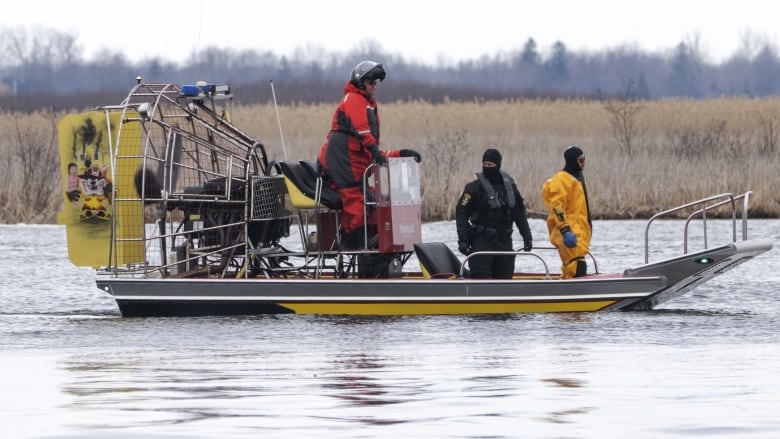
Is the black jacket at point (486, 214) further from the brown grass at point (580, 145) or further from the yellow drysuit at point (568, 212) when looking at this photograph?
the brown grass at point (580, 145)

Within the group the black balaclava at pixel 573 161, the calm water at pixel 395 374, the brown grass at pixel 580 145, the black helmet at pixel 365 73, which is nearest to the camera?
the calm water at pixel 395 374

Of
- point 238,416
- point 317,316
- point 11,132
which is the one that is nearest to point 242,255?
point 317,316

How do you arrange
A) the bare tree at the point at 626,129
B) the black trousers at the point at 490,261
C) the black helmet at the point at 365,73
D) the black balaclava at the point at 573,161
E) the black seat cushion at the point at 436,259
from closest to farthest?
the black helmet at the point at 365,73
the black balaclava at the point at 573,161
the black trousers at the point at 490,261
the black seat cushion at the point at 436,259
the bare tree at the point at 626,129

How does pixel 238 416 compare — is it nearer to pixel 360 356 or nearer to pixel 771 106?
pixel 360 356

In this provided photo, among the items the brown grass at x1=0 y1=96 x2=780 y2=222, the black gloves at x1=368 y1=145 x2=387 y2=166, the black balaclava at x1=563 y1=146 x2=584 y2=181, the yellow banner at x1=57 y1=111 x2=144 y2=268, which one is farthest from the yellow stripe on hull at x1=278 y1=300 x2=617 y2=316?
the brown grass at x1=0 y1=96 x2=780 y2=222

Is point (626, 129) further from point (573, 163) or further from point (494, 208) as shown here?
point (494, 208)

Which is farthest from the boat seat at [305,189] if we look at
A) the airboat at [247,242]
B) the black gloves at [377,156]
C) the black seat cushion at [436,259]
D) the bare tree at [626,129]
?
the bare tree at [626,129]

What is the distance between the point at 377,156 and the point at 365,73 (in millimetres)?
738

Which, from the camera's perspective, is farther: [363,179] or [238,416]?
[363,179]

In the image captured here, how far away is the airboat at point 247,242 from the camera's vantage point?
13.7 metres

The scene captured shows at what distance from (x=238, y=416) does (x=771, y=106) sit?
27815 mm

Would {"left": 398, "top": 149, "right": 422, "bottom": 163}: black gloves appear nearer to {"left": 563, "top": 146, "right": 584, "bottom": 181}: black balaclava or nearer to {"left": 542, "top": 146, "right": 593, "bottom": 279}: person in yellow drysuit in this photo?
{"left": 542, "top": 146, "right": 593, "bottom": 279}: person in yellow drysuit

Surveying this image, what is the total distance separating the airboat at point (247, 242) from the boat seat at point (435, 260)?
1 cm

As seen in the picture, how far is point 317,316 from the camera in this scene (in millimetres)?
13938
